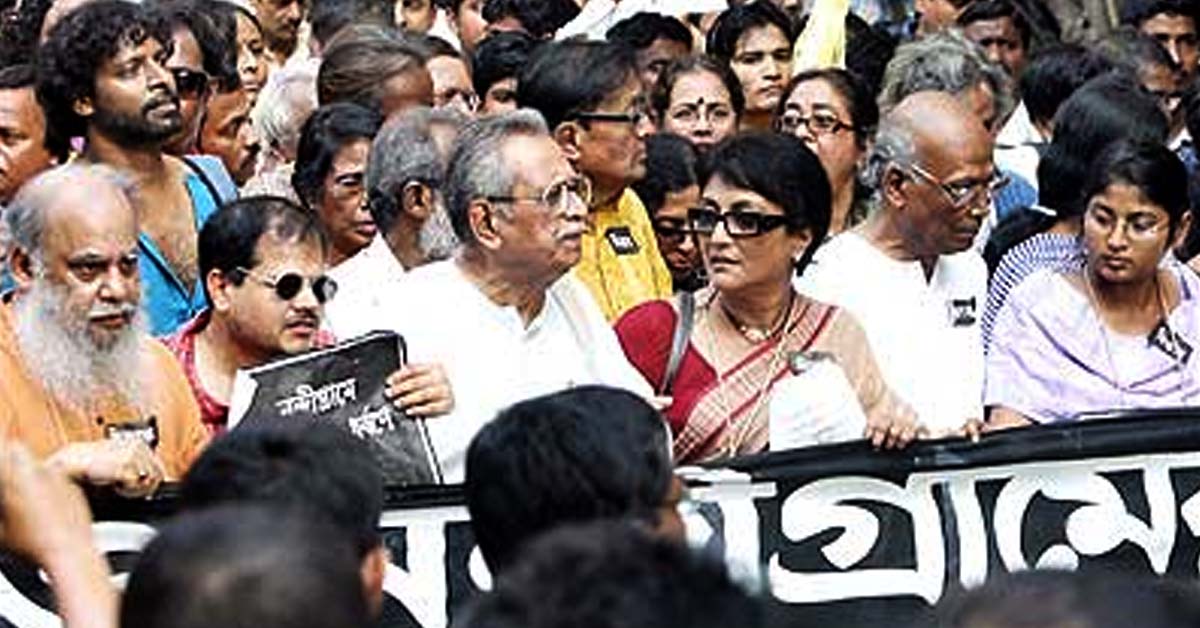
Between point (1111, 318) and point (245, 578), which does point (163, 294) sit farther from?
point (245, 578)

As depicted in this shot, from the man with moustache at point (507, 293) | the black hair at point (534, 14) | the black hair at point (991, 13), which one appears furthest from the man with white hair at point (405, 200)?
the black hair at point (991, 13)

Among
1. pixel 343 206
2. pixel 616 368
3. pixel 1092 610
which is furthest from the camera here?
pixel 343 206

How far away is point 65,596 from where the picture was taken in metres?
4.54

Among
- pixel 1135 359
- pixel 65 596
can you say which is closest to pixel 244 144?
pixel 1135 359

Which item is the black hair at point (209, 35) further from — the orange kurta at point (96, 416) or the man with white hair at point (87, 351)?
the orange kurta at point (96, 416)

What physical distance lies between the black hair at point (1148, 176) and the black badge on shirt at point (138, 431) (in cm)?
264

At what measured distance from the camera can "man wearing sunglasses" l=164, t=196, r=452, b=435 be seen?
733 centimetres

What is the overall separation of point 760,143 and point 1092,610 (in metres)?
4.03

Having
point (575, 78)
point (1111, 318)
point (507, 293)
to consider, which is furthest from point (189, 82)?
point (1111, 318)

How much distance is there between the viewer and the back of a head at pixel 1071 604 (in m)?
3.49

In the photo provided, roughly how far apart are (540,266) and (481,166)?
0.31 m

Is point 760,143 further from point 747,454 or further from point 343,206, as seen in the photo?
point 343,206

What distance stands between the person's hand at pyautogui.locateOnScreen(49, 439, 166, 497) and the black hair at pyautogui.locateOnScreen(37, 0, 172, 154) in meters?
2.59

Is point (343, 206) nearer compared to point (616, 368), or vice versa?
point (616, 368)
